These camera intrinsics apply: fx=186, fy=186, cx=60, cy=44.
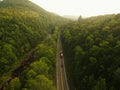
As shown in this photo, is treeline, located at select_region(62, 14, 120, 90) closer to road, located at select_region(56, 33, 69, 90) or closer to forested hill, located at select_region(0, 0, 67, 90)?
road, located at select_region(56, 33, 69, 90)

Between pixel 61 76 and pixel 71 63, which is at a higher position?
pixel 71 63

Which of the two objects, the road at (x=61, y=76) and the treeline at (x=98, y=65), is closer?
the treeline at (x=98, y=65)

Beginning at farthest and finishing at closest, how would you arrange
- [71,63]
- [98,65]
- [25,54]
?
[25,54] < [71,63] < [98,65]

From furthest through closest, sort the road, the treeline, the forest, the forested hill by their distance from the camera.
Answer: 1. the road
2. the forested hill
3. the forest
4. the treeline

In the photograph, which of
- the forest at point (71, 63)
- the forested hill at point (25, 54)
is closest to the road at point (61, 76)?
the forest at point (71, 63)

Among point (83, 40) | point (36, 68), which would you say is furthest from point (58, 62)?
point (36, 68)

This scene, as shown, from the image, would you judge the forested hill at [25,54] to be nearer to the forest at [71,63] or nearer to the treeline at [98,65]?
the forest at [71,63]

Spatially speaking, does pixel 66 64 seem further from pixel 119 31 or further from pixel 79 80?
pixel 119 31

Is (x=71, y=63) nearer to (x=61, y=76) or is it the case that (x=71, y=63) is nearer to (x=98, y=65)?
(x=61, y=76)

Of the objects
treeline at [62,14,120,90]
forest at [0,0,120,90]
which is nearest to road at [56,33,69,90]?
Answer: forest at [0,0,120,90]

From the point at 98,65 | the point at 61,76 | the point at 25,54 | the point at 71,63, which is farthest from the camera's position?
the point at 25,54

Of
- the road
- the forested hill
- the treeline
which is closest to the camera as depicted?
the treeline

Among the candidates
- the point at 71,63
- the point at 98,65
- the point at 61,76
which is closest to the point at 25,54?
the point at 71,63
